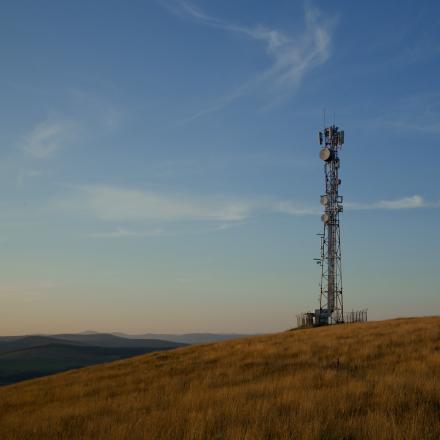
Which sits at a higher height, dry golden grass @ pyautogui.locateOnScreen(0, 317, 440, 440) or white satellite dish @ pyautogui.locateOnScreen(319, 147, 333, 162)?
white satellite dish @ pyautogui.locateOnScreen(319, 147, 333, 162)

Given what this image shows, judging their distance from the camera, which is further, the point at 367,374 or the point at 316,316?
the point at 316,316

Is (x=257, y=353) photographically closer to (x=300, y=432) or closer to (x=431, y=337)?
(x=431, y=337)

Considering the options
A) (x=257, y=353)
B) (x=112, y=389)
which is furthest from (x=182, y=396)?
(x=257, y=353)

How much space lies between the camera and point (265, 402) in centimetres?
1032

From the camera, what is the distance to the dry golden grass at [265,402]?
837 centimetres

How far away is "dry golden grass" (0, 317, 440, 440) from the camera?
8.37 metres

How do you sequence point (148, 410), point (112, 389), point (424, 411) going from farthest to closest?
point (112, 389) → point (148, 410) → point (424, 411)

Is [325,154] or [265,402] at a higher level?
[325,154]

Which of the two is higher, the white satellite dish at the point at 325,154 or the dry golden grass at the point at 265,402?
the white satellite dish at the point at 325,154

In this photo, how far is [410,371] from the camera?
13.7m

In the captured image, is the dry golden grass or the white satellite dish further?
the white satellite dish

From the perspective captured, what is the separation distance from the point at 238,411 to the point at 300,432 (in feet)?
6.86

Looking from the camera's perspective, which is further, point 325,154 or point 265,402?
point 325,154

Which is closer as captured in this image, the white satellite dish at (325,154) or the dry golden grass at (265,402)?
the dry golden grass at (265,402)
